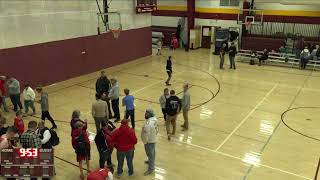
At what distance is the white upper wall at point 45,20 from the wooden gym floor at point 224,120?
8.37 ft

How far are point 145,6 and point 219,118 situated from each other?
39.2ft

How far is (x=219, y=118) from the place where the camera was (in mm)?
12484

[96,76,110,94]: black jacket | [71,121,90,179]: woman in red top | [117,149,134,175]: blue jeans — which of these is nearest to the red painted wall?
[96,76,110,94]: black jacket

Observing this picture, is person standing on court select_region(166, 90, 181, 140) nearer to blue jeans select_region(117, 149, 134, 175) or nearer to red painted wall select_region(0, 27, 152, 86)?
blue jeans select_region(117, 149, 134, 175)

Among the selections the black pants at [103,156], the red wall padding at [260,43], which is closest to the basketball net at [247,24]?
the red wall padding at [260,43]

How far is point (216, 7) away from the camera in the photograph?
27031 mm

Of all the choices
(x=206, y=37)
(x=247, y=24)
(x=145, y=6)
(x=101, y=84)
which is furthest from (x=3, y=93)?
(x=206, y=37)

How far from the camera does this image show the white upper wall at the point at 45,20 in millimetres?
13898

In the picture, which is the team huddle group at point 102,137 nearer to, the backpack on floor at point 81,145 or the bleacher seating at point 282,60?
the backpack on floor at point 81,145

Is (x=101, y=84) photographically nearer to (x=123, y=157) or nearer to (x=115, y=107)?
(x=115, y=107)

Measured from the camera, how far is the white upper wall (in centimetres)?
1390

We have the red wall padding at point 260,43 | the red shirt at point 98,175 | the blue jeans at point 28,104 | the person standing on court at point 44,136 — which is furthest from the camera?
the red wall padding at point 260,43

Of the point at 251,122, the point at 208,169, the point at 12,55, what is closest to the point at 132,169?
the point at 208,169

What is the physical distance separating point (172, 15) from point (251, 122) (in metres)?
18.4
